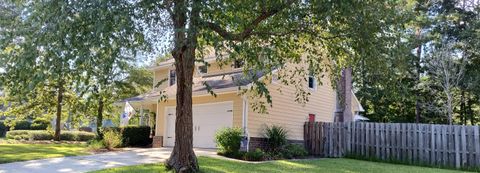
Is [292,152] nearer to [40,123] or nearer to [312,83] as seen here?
[312,83]

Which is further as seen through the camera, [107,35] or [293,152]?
[293,152]

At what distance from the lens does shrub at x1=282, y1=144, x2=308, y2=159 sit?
1613cm

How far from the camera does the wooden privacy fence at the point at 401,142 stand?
14133 millimetres

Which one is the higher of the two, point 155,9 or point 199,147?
point 155,9

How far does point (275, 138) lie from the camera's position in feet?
56.2

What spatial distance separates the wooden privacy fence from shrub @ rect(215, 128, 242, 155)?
172 inches

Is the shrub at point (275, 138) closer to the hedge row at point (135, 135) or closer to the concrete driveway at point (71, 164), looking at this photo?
the concrete driveway at point (71, 164)

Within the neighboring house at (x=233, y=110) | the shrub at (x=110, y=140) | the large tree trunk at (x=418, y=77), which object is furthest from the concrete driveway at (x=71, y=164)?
the large tree trunk at (x=418, y=77)

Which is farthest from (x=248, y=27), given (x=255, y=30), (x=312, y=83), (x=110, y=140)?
(x=312, y=83)

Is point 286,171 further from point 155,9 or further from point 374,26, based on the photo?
point 155,9

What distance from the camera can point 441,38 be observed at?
2938cm

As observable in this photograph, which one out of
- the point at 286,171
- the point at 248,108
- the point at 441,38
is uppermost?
the point at 441,38

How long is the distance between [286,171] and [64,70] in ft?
20.6

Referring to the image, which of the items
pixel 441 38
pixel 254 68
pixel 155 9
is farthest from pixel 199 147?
pixel 441 38
